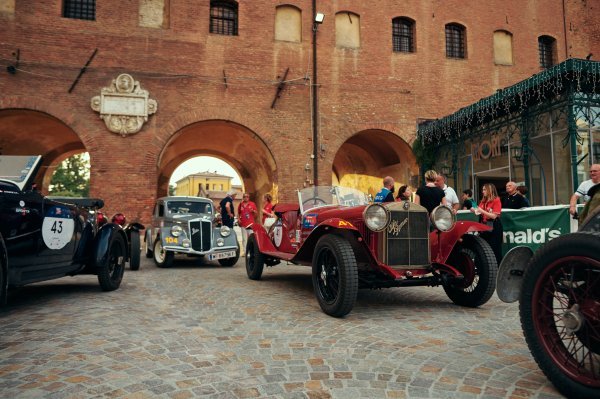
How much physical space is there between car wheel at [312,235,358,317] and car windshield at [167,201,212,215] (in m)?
6.11

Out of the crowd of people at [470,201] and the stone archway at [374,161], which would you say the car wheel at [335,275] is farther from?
the stone archway at [374,161]

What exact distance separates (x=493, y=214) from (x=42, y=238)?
22.1 ft

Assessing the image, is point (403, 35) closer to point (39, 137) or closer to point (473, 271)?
point (473, 271)

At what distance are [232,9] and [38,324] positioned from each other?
14559mm

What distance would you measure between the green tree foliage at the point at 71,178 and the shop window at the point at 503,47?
43.9 m

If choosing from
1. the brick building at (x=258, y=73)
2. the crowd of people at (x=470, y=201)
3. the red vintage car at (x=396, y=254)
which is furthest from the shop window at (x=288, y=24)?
the red vintage car at (x=396, y=254)

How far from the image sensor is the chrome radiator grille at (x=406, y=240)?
438cm

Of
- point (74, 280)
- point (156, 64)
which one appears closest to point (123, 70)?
point (156, 64)

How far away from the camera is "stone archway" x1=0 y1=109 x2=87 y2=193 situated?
46.7ft

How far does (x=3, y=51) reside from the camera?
1301 cm

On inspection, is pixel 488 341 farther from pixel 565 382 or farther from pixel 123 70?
pixel 123 70

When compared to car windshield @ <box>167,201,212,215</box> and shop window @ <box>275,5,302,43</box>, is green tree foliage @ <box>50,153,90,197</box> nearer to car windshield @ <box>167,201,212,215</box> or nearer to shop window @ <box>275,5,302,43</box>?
shop window @ <box>275,5,302,43</box>

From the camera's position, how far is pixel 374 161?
19.1 metres

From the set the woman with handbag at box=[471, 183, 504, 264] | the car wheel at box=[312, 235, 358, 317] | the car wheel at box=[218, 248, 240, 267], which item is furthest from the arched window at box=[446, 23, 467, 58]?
the car wheel at box=[312, 235, 358, 317]
